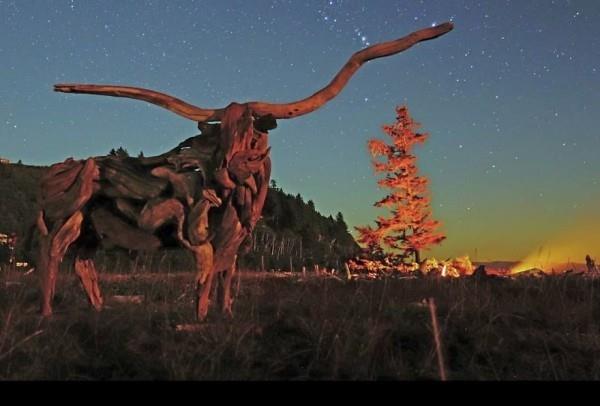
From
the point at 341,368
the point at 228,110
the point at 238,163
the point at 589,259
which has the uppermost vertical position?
the point at 228,110

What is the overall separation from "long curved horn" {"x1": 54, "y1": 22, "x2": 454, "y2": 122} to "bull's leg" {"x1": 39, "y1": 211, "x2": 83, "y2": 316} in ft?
4.82

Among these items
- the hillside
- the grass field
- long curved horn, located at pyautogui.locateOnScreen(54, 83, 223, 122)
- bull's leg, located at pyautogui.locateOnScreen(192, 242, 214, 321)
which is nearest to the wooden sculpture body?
bull's leg, located at pyautogui.locateOnScreen(192, 242, 214, 321)

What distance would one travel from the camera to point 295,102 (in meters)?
6.45

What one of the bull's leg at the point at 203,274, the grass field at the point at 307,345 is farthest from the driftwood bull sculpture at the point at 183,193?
the grass field at the point at 307,345

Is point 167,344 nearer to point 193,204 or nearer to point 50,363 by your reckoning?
point 50,363

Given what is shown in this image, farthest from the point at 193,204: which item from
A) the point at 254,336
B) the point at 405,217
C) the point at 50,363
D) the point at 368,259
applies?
the point at 405,217

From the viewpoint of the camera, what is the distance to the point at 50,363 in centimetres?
400

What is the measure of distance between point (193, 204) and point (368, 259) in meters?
18.1

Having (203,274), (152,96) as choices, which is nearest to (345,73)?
(152,96)

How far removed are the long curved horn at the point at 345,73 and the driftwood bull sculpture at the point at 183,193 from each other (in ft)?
0.04

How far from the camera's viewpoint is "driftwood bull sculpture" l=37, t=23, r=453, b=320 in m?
5.88

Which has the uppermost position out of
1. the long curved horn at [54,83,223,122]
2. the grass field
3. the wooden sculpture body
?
the long curved horn at [54,83,223,122]

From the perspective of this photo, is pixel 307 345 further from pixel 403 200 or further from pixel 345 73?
pixel 403 200

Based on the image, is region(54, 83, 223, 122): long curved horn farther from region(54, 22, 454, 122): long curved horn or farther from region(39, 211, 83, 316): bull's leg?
region(39, 211, 83, 316): bull's leg
